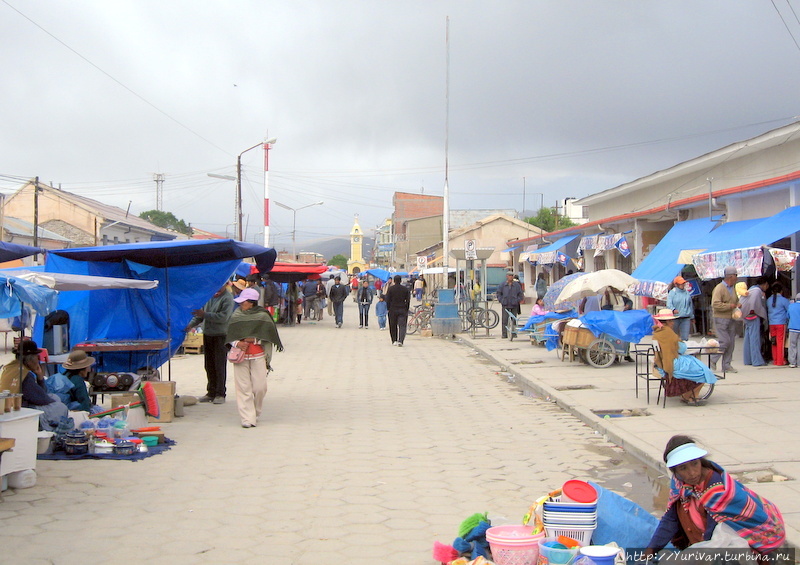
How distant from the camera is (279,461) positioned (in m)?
7.93

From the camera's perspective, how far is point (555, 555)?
4449mm

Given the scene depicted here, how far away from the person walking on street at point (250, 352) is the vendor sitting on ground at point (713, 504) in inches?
251

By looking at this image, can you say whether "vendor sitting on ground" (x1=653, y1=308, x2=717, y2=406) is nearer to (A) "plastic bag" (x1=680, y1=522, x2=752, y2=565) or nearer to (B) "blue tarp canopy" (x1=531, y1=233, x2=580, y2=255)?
(A) "plastic bag" (x1=680, y1=522, x2=752, y2=565)

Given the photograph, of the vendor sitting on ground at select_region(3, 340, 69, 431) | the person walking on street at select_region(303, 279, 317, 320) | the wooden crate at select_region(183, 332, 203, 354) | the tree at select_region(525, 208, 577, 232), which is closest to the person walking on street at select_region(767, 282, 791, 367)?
the vendor sitting on ground at select_region(3, 340, 69, 431)

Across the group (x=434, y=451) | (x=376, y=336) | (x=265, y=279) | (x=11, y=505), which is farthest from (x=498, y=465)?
(x=265, y=279)

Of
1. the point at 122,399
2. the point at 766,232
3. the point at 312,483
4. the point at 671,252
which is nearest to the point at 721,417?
the point at 312,483

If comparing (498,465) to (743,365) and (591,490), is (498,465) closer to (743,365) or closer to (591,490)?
(591,490)

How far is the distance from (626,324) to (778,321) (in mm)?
3148

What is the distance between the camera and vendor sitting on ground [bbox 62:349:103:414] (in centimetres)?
975

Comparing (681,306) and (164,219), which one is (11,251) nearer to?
(681,306)

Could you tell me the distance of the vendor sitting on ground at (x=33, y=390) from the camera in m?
8.30

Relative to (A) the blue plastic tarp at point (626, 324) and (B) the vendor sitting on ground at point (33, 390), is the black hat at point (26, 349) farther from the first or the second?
(A) the blue plastic tarp at point (626, 324)

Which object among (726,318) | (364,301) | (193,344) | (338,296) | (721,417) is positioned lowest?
(721,417)

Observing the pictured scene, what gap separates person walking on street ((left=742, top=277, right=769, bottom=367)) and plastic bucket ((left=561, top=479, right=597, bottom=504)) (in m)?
10.6
